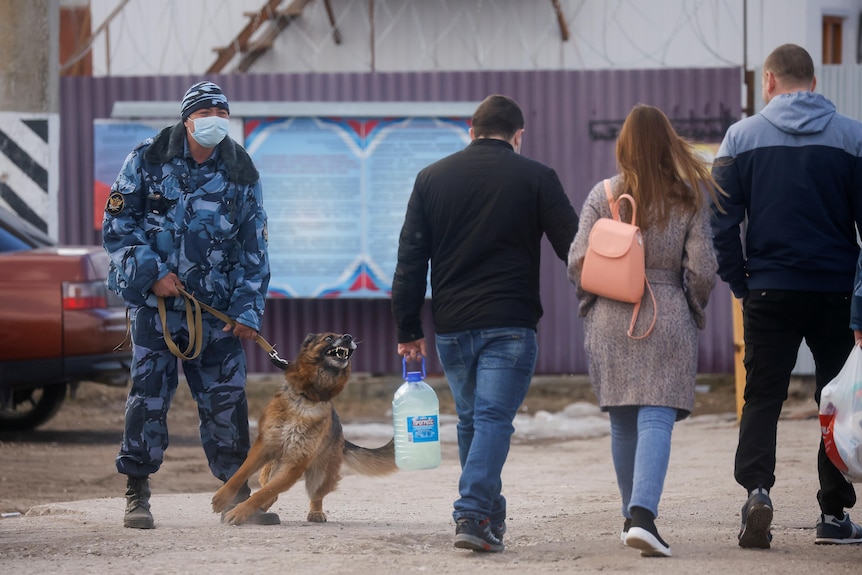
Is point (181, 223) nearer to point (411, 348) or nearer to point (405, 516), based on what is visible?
point (411, 348)

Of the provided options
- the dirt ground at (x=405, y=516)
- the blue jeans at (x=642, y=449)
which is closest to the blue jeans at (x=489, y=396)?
the dirt ground at (x=405, y=516)

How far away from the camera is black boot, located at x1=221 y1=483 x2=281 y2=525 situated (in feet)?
18.0

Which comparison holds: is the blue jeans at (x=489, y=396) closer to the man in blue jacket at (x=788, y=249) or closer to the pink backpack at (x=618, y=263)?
the pink backpack at (x=618, y=263)

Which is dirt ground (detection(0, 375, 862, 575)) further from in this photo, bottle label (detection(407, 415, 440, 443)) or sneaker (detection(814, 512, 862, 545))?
bottle label (detection(407, 415, 440, 443))

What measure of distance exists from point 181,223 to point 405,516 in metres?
1.75

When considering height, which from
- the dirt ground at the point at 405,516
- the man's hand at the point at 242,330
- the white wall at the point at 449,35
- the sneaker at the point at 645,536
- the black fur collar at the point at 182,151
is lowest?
the dirt ground at the point at 405,516

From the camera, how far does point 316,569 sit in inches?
173

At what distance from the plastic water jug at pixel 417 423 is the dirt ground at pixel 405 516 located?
30cm

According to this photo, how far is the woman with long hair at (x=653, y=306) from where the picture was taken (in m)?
4.62

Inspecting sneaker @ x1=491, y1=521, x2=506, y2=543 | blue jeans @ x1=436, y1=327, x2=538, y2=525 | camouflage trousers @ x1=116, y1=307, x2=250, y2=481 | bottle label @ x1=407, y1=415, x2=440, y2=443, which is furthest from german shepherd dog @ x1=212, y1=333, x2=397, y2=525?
sneaker @ x1=491, y1=521, x2=506, y2=543

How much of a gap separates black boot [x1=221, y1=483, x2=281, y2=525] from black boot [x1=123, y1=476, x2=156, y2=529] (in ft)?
1.07

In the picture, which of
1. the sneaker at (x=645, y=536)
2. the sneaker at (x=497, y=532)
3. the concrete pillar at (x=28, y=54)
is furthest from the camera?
the concrete pillar at (x=28, y=54)

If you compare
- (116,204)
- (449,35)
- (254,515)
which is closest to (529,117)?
(449,35)

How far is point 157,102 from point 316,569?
701 centimetres
